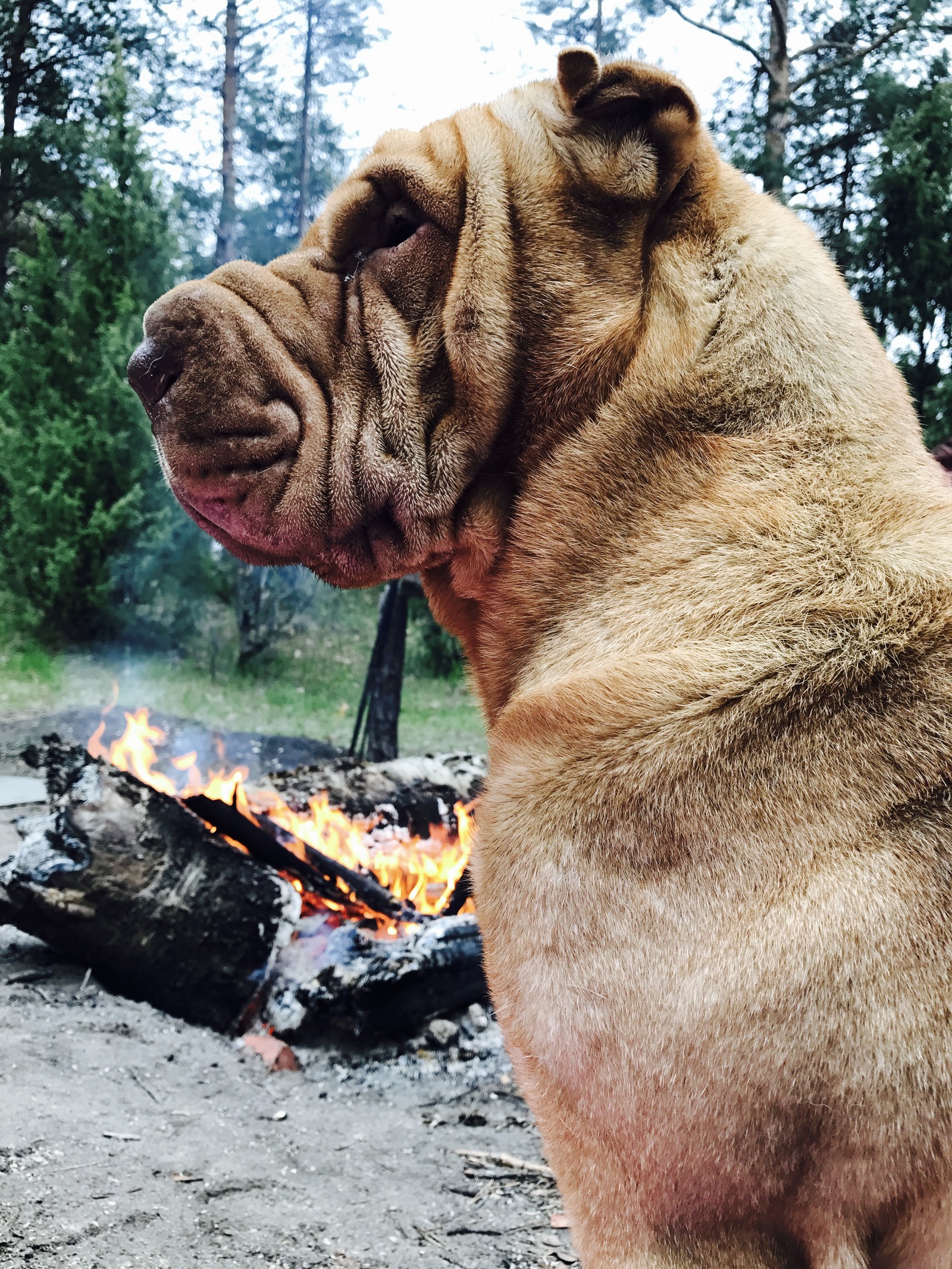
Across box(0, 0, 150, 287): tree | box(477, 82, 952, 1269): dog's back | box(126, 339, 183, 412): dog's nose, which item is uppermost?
box(0, 0, 150, 287): tree

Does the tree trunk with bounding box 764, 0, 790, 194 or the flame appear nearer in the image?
the flame

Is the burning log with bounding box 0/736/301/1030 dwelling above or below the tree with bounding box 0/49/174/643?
below

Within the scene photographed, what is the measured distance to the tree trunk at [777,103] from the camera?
5508 mm

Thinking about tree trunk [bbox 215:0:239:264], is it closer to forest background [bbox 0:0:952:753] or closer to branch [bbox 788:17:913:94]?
forest background [bbox 0:0:952:753]

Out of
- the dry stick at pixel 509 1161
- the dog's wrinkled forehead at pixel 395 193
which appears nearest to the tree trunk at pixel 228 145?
the dog's wrinkled forehead at pixel 395 193

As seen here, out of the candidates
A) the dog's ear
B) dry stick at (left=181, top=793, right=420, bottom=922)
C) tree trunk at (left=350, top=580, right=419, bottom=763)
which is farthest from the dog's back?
tree trunk at (left=350, top=580, right=419, bottom=763)

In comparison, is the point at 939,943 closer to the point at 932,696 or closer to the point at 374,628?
the point at 932,696

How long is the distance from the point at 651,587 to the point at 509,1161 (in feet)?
6.64

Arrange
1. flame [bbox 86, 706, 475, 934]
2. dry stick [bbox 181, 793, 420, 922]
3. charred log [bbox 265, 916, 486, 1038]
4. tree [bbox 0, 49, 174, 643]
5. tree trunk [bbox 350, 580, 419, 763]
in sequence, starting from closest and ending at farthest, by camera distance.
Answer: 1. charred log [bbox 265, 916, 486, 1038]
2. dry stick [bbox 181, 793, 420, 922]
3. flame [bbox 86, 706, 475, 934]
4. tree trunk [bbox 350, 580, 419, 763]
5. tree [bbox 0, 49, 174, 643]

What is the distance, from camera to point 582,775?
120cm

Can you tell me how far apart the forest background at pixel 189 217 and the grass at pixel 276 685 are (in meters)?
0.03

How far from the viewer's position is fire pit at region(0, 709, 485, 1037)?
3.05m

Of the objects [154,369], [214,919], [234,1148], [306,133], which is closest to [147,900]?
[214,919]

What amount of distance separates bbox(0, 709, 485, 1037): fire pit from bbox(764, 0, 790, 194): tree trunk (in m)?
4.59
